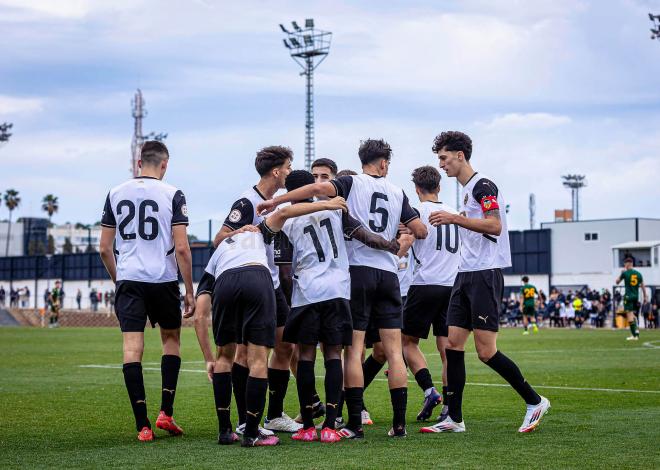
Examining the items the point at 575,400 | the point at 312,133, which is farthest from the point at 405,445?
the point at 312,133

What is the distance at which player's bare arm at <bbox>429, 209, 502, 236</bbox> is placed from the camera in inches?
316

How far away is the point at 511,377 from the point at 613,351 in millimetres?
14328

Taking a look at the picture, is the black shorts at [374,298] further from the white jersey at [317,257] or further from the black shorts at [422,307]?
the black shorts at [422,307]

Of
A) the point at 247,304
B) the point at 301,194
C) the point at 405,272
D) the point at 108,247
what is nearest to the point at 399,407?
the point at 247,304

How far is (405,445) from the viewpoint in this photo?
761cm

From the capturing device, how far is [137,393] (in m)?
8.21

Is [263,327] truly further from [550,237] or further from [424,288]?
[550,237]

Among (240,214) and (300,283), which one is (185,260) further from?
(300,283)

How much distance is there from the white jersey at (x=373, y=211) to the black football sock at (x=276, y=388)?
1204 millimetres

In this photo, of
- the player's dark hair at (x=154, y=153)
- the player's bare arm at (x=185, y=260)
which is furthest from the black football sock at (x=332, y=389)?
the player's dark hair at (x=154, y=153)

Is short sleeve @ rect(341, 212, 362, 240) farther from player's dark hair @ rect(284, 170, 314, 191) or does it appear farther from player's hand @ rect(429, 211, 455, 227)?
player's hand @ rect(429, 211, 455, 227)

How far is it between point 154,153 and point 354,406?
276 centimetres

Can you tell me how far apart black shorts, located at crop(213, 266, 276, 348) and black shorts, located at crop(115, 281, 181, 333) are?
0.77 m

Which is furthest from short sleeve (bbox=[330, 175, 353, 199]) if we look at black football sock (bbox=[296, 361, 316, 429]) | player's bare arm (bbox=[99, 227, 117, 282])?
player's bare arm (bbox=[99, 227, 117, 282])
